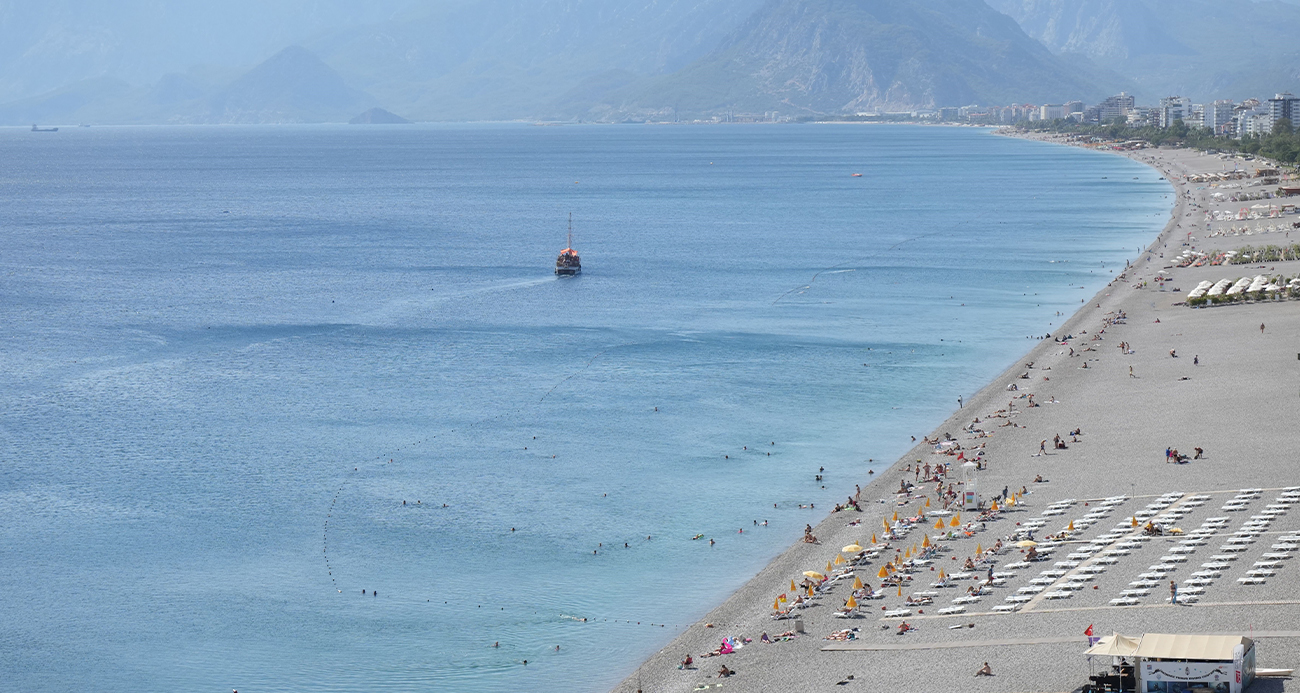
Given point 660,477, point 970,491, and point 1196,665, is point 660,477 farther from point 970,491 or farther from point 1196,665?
point 1196,665

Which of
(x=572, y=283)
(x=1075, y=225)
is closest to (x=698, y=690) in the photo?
(x=572, y=283)

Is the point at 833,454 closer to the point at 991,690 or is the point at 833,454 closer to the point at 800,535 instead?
the point at 800,535

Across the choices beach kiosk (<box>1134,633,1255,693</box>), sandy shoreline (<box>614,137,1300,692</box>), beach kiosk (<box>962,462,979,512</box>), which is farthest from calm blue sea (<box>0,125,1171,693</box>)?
beach kiosk (<box>1134,633,1255,693</box>)

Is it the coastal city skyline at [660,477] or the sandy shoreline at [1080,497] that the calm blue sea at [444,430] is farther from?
the sandy shoreline at [1080,497]

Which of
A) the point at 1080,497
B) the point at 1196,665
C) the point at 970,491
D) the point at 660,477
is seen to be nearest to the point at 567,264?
the point at 660,477

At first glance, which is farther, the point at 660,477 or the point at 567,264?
the point at 567,264

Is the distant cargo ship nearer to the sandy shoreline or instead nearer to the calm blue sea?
the calm blue sea
